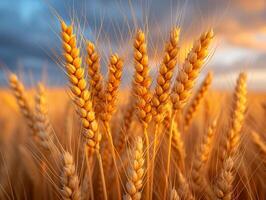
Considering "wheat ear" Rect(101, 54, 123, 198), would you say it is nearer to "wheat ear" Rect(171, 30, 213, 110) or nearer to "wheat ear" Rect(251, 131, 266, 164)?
"wheat ear" Rect(171, 30, 213, 110)

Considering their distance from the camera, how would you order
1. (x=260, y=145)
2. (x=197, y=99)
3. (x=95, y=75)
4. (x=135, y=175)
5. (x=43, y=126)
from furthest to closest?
(x=197, y=99) < (x=260, y=145) < (x=43, y=126) < (x=95, y=75) < (x=135, y=175)

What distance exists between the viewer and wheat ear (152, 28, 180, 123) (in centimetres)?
180

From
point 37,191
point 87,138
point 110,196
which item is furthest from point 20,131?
point 87,138

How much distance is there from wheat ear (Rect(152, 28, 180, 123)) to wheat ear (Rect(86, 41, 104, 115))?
0.30 m

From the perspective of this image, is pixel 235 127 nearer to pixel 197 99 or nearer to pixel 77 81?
pixel 197 99

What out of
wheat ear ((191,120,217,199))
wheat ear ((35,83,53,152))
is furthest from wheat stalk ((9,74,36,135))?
wheat ear ((191,120,217,199))

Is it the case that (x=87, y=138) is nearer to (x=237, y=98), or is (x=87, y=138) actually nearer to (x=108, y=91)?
(x=108, y=91)

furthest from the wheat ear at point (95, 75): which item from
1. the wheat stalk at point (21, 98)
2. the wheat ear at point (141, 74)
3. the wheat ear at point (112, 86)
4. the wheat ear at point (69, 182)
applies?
the wheat stalk at point (21, 98)

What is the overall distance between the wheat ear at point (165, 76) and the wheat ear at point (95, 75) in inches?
11.7

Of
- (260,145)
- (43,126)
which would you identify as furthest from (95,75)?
(260,145)

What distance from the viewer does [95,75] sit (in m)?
1.91

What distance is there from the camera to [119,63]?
1.89 metres

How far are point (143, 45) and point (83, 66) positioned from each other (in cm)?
33

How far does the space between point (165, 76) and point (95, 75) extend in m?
0.37
